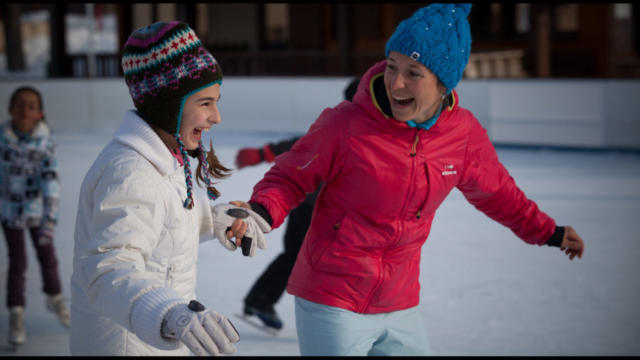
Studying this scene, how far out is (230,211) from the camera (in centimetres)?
190

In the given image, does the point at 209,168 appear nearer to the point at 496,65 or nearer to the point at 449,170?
the point at 449,170

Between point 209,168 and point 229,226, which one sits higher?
point 209,168

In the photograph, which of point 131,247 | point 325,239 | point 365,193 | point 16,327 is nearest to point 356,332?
point 325,239

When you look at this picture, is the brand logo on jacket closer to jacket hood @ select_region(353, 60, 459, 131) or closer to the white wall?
jacket hood @ select_region(353, 60, 459, 131)

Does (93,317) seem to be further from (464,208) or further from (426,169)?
(464,208)

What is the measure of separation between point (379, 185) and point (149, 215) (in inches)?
26.7

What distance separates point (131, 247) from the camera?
1492mm

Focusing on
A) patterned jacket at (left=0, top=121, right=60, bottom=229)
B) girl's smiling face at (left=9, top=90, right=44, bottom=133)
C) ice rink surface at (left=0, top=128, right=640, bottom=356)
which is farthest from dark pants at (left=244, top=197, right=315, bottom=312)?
girl's smiling face at (left=9, top=90, right=44, bottom=133)

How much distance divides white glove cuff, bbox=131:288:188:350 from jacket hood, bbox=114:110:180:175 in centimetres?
32

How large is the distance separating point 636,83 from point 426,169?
916 cm

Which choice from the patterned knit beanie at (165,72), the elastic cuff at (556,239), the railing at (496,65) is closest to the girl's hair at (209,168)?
the patterned knit beanie at (165,72)

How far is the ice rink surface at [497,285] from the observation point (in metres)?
3.68

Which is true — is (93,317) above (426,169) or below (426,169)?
below

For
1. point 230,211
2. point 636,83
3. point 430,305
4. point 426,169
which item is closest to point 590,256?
point 430,305
